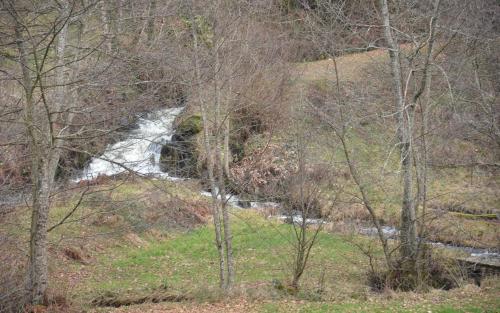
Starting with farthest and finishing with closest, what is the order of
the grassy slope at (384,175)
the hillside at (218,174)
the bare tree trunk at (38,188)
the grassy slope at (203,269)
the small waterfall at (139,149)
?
the grassy slope at (384,175) < the grassy slope at (203,269) < the hillside at (218,174) < the small waterfall at (139,149) < the bare tree trunk at (38,188)

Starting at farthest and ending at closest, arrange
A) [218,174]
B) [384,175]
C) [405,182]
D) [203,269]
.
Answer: [384,175] < [203,269] < [218,174] < [405,182]

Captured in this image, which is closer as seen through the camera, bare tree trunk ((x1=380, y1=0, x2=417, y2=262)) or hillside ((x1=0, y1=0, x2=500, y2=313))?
hillside ((x1=0, y1=0, x2=500, y2=313))

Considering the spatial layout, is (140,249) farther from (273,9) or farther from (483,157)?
(273,9)

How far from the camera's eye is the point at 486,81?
1756 centimetres

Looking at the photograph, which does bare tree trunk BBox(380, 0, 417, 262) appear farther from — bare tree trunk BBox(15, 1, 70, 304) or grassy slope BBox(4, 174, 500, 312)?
bare tree trunk BBox(15, 1, 70, 304)

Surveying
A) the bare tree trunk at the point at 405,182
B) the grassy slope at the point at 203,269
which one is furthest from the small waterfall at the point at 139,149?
the bare tree trunk at the point at 405,182

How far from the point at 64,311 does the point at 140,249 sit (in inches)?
262

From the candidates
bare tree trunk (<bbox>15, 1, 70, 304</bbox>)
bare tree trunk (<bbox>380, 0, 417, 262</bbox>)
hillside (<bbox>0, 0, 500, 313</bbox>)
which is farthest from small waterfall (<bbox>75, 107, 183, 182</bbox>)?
bare tree trunk (<bbox>380, 0, 417, 262</bbox>)

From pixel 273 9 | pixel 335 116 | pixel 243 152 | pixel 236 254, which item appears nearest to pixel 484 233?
pixel 236 254

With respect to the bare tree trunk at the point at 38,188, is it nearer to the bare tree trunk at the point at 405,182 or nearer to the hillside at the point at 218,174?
the hillside at the point at 218,174

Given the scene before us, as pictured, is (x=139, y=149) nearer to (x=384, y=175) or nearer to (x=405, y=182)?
(x=384, y=175)

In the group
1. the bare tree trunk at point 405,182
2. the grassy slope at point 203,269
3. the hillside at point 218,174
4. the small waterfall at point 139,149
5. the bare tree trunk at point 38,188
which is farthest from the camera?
the bare tree trunk at point 405,182

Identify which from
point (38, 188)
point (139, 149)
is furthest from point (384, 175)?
point (38, 188)

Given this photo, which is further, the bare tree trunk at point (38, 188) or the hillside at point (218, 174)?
the hillside at point (218, 174)
